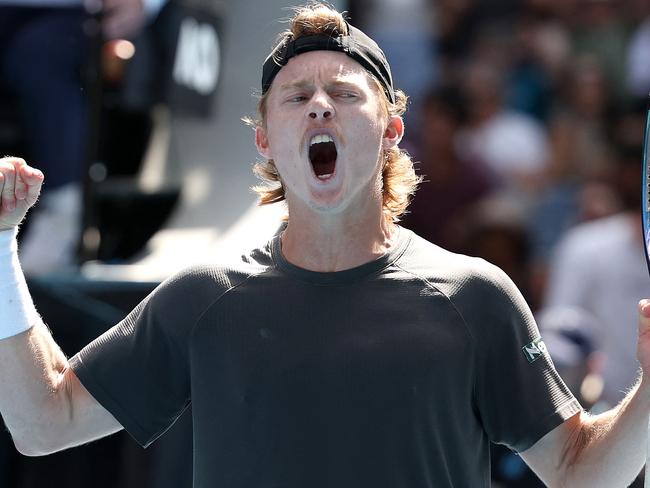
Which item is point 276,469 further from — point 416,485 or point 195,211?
point 195,211

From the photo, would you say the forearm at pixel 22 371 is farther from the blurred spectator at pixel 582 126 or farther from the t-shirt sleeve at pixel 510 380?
the blurred spectator at pixel 582 126

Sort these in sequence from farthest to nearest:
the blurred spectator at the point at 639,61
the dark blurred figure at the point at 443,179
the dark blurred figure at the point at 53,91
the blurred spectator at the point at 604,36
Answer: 1. the blurred spectator at the point at 604,36
2. the blurred spectator at the point at 639,61
3. the dark blurred figure at the point at 443,179
4. the dark blurred figure at the point at 53,91

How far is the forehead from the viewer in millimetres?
2523

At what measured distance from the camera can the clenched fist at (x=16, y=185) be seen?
242 centimetres

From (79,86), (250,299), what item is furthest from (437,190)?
(250,299)

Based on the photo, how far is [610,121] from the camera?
24.6 feet

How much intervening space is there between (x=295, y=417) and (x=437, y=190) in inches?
196

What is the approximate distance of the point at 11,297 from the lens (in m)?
2.51

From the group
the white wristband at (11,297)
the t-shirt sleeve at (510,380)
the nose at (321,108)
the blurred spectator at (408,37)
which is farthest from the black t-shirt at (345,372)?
the blurred spectator at (408,37)

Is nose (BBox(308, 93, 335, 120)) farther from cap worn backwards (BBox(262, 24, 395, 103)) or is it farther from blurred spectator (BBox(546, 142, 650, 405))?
blurred spectator (BBox(546, 142, 650, 405))

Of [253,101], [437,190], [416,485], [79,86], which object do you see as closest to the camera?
[416,485]

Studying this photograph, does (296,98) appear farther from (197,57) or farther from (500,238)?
(500,238)

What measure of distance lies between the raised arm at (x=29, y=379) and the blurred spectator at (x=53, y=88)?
8.22 feet

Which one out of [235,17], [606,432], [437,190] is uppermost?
[235,17]
